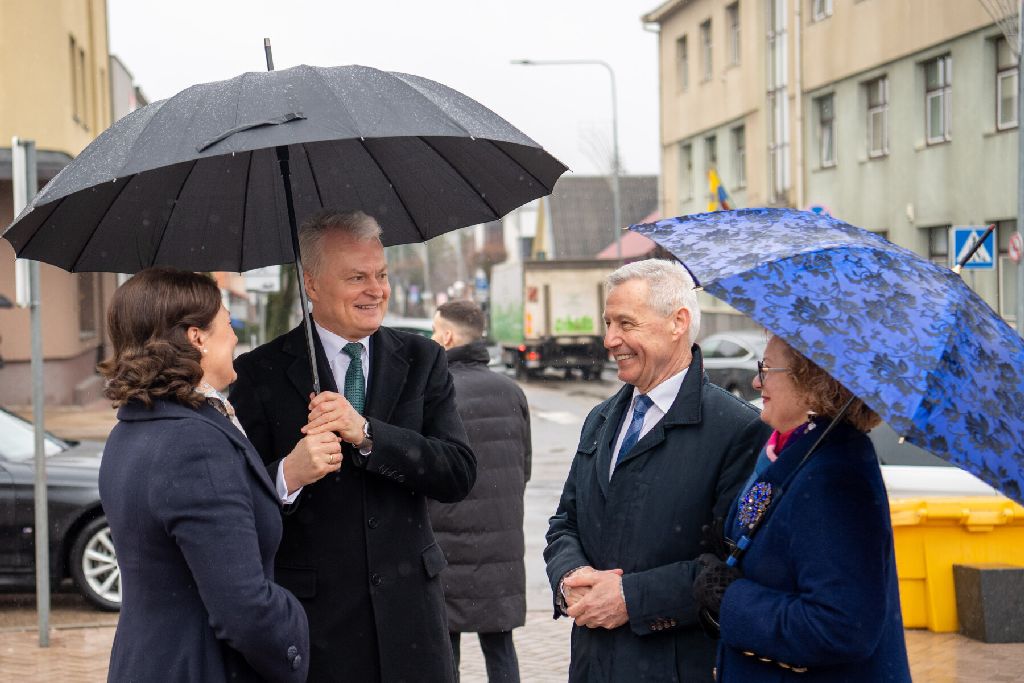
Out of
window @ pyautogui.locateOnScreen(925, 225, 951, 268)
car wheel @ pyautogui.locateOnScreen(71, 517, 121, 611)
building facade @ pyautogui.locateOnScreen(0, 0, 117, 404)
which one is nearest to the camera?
car wheel @ pyautogui.locateOnScreen(71, 517, 121, 611)

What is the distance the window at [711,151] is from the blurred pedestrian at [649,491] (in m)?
35.0

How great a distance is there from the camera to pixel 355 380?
3.66m

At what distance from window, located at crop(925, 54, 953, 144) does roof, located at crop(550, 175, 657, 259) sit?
3908 centimetres

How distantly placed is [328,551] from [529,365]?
109ft

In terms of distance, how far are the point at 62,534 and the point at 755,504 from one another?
687 cm

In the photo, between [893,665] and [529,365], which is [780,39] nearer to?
[529,365]

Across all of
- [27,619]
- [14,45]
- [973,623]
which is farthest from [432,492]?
[14,45]

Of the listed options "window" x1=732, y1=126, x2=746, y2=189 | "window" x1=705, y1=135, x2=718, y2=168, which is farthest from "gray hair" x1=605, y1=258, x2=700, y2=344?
"window" x1=705, y1=135, x2=718, y2=168

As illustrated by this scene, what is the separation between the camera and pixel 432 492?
3.55m

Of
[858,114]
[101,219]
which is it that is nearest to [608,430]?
[101,219]

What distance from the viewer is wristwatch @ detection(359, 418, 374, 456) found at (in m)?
3.37

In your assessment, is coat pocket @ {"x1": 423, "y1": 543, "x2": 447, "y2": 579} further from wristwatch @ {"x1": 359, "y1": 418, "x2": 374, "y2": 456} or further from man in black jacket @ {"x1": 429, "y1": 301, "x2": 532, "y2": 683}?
man in black jacket @ {"x1": 429, "y1": 301, "x2": 532, "y2": 683}

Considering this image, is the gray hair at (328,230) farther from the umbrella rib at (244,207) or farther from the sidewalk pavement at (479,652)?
the sidewalk pavement at (479,652)

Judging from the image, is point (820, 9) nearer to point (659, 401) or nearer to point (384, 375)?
point (659, 401)
